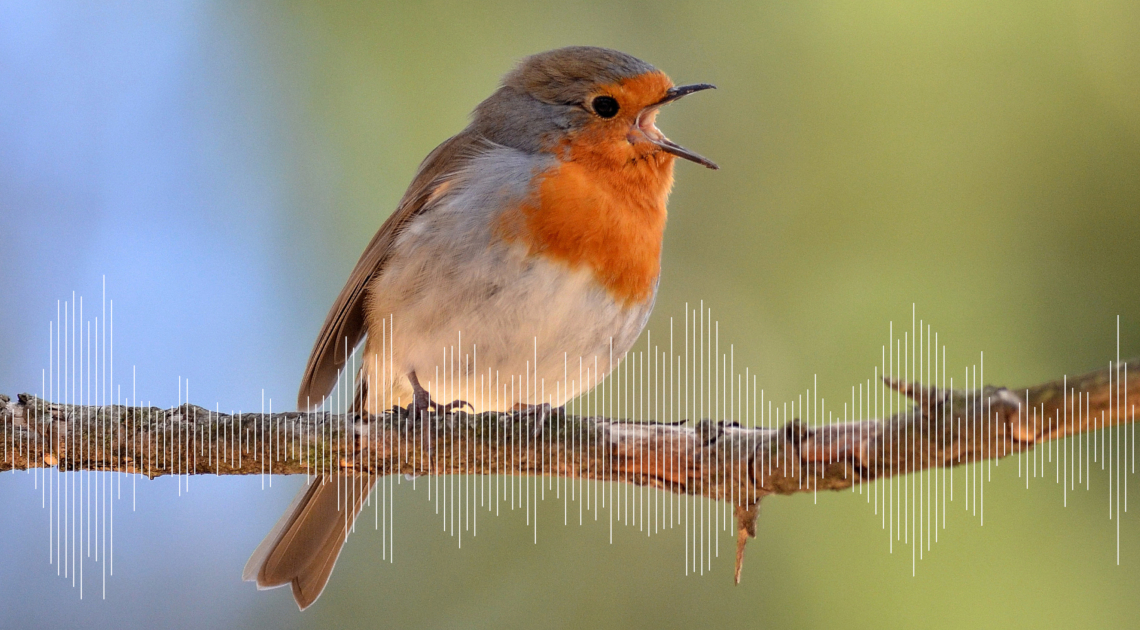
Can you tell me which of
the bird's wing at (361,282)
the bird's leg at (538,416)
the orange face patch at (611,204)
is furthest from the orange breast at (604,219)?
the bird's leg at (538,416)

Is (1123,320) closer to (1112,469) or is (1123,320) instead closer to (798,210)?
(1112,469)

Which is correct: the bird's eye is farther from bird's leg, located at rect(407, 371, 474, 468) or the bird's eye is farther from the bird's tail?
the bird's tail

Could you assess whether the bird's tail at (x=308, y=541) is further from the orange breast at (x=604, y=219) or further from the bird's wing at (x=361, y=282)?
the orange breast at (x=604, y=219)

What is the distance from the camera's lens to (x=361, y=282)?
3.26 metres

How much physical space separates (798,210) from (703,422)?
7.22 ft

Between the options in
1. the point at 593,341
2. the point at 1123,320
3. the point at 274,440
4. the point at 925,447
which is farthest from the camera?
the point at 1123,320

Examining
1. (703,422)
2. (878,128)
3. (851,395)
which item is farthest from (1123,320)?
(703,422)

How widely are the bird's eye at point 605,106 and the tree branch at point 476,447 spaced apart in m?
1.15

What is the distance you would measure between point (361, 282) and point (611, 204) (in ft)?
2.96

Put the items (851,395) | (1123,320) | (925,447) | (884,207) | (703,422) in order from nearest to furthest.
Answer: (925,447)
(703,422)
(1123,320)
(851,395)
(884,207)

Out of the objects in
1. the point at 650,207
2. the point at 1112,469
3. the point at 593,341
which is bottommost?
the point at 1112,469

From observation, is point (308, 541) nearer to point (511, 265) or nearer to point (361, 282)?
point (361, 282)

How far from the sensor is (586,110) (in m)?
3.14

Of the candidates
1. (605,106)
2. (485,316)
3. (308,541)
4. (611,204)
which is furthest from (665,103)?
(308,541)
